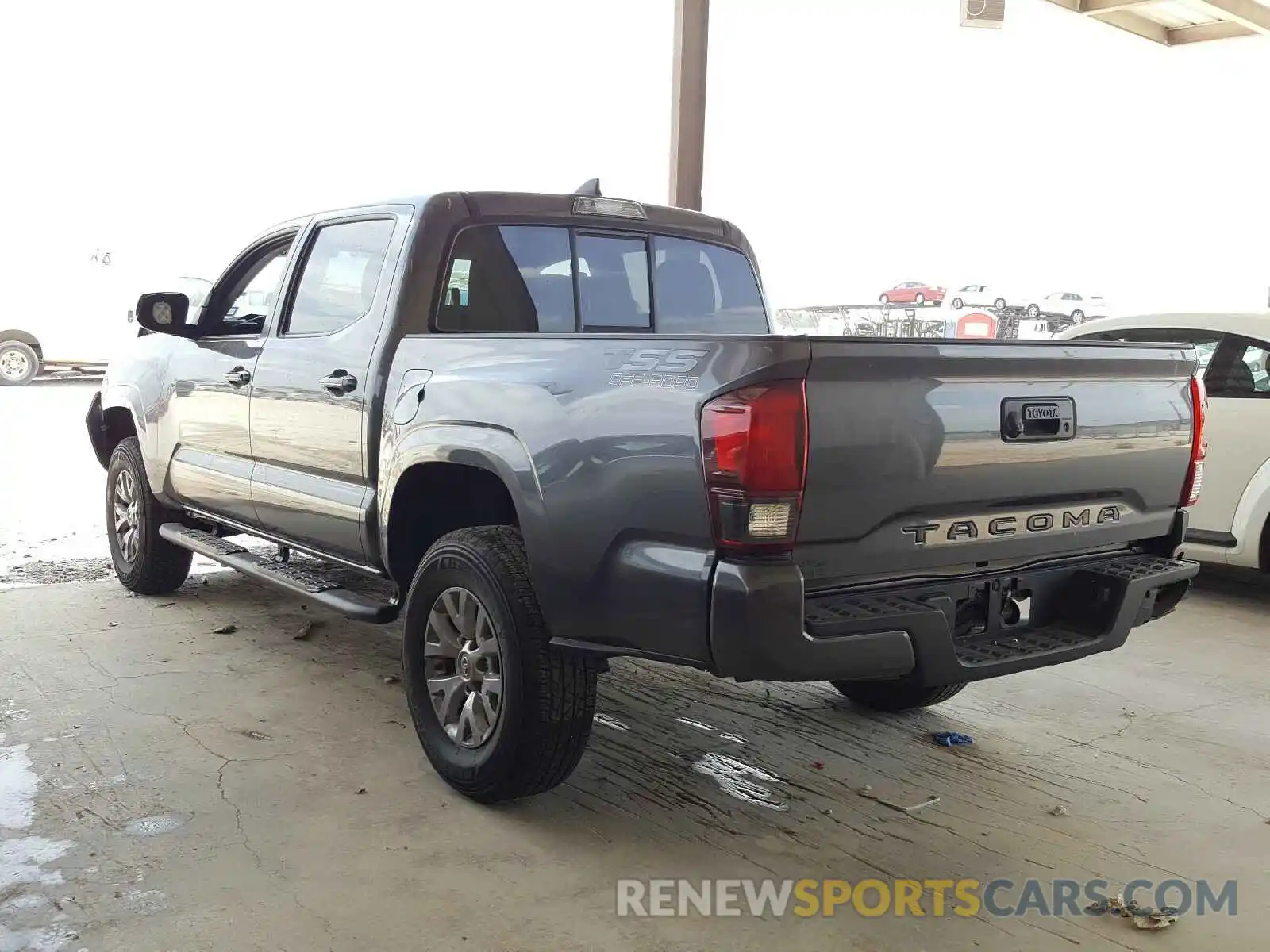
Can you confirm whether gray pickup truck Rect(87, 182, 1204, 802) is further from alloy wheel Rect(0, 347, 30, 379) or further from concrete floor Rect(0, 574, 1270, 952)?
alloy wheel Rect(0, 347, 30, 379)

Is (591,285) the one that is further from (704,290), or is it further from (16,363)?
(16,363)

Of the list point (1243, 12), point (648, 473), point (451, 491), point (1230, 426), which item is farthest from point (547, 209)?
point (1243, 12)

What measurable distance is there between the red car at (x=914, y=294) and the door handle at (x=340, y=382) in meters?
17.2

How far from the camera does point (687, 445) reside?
2479 millimetres

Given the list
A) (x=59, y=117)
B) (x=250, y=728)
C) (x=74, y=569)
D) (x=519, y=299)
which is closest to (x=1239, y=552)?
(x=519, y=299)

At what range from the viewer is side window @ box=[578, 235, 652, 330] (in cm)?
390

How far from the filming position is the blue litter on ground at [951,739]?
374 cm

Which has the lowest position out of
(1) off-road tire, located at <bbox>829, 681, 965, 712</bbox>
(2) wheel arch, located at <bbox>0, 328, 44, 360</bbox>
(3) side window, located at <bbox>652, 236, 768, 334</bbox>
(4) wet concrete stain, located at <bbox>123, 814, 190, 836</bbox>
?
(4) wet concrete stain, located at <bbox>123, 814, 190, 836</bbox>

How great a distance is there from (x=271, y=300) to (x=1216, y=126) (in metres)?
16.8

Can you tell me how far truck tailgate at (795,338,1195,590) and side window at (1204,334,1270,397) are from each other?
2922 mm

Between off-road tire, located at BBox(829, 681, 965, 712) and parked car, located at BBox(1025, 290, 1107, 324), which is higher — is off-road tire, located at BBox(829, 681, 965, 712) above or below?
below

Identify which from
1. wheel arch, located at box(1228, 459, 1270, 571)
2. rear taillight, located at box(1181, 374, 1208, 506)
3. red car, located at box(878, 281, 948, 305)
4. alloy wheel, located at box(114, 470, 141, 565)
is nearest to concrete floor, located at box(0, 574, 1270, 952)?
alloy wheel, located at box(114, 470, 141, 565)

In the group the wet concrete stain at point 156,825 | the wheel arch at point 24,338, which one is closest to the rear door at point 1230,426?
the wet concrete stain at point 156,825

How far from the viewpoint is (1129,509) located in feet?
10.2
